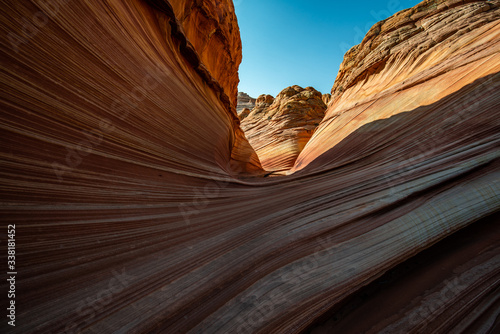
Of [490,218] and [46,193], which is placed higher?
[46,193]

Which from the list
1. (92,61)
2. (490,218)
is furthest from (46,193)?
(490,218)

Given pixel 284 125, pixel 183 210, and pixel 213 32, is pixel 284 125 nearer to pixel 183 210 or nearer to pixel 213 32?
pixel 213 32

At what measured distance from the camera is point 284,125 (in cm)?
810

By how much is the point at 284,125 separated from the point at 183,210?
23.1ft

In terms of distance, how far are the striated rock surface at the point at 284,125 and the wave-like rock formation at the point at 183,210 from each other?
4.69 m

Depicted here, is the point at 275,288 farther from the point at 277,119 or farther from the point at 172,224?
the point at 277,119

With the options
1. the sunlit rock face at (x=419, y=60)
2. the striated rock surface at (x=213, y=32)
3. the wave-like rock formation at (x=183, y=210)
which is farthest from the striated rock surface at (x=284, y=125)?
the wave-like rock formation at (x=183, y=210)

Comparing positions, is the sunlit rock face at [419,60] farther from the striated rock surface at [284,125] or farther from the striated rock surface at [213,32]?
the striated rock surface at [213,32]

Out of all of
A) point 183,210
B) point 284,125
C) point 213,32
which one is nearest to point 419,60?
point 213,32

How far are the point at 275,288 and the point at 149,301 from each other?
646 mm

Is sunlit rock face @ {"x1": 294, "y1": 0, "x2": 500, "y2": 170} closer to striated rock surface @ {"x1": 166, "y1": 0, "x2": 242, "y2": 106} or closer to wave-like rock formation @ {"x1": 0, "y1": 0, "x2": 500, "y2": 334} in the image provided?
wave-like rock formation @ {"x1": 0, "y1": 0, "x2": 500, "y2": 334}

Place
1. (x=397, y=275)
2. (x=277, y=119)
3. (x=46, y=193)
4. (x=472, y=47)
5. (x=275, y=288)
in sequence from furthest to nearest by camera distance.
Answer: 1. (x=277, y=119)
2. (x=472, y=47)
3. (x=397, y=275)
4. (x=275, y=288)
5. (x=46, y=193)

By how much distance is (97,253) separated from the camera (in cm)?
108

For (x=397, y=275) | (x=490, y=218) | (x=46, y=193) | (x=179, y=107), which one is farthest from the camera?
(x=179, y=107)
